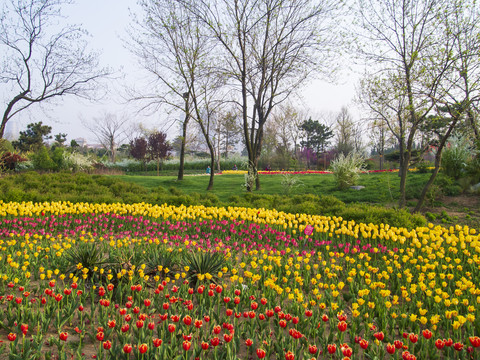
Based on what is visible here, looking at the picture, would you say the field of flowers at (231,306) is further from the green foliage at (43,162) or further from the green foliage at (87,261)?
the green foliage at (43,162)

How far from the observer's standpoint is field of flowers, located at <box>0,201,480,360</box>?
2332 millimetres

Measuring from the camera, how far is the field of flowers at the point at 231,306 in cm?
233

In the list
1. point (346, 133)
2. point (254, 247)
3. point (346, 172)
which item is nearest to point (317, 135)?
point (346, 133)

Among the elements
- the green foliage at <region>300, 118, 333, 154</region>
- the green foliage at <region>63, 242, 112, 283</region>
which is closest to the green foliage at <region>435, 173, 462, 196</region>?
the green foliage at <region>63, 242, 112, 283</region>

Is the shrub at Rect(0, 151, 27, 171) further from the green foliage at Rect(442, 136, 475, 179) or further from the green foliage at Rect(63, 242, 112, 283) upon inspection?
the green foliage at Rect(442, 136, 475, 179)

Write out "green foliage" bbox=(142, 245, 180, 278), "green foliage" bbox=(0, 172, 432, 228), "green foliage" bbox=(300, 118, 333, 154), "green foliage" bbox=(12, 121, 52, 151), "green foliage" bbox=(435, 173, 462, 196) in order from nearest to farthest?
"green foliage" bbox=(142, 245, 180, 278)
"green foliage" bbox=(0, 172, 432, 228)
"green foliage" bbox=(435, 173, 462, 196)
"green foliage" bbox=(12, 121, 52, 151)
"green foliage" bbox=(300, 118, 333, 154)

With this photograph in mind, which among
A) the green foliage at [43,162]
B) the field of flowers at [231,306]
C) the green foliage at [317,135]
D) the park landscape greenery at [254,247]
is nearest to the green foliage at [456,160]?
the park landscape greenery at [254,247]

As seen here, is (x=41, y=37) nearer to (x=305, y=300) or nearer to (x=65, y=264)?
(x=65, y=264)

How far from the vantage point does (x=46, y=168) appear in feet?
59.5

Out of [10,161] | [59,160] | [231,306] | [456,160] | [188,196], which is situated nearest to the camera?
[231,306]

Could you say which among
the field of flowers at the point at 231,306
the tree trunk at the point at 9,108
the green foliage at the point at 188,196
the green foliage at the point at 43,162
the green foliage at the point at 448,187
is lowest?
the field of flowers at the point at 231,306

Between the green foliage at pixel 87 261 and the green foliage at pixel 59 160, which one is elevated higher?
the green foliage at pixel 59 160

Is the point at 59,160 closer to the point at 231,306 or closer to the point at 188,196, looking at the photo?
the point at 188,196

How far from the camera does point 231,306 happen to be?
10.5 feet
